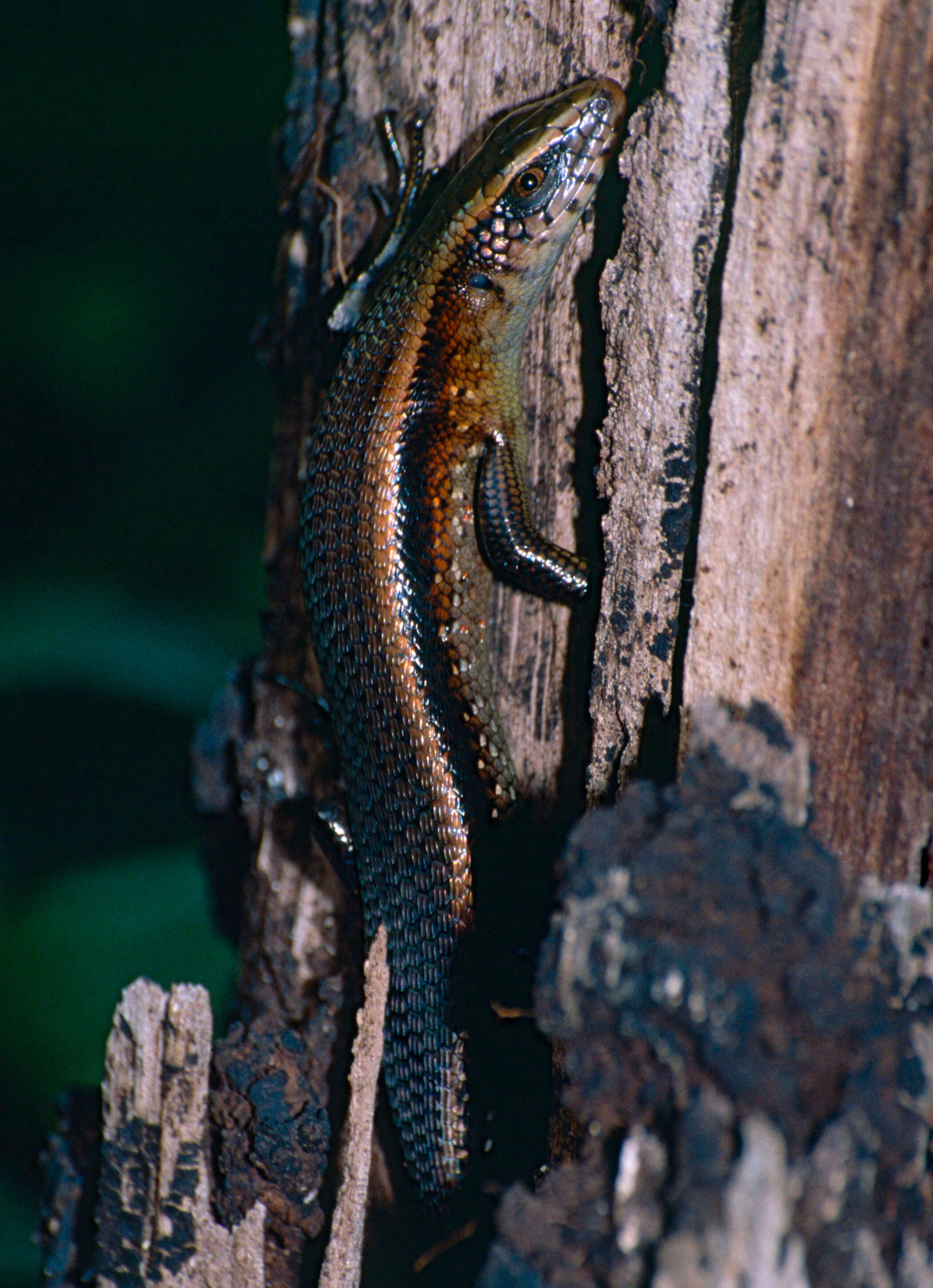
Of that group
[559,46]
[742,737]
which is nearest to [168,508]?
[559,46]

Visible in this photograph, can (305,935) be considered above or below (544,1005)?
below

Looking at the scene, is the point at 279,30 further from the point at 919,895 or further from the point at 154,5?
the point at 919,895

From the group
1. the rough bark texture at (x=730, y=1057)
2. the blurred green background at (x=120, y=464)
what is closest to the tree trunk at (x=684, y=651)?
the rough bark texture at (x=730, y=1057)

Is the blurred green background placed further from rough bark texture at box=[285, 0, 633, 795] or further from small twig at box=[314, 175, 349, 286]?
rough bark texture at box=[285, 0, 633, 795]

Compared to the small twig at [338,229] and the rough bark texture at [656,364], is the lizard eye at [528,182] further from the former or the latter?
the small twig at [338,229]

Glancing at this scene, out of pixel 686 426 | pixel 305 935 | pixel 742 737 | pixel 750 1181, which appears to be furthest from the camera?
pixel 305 935

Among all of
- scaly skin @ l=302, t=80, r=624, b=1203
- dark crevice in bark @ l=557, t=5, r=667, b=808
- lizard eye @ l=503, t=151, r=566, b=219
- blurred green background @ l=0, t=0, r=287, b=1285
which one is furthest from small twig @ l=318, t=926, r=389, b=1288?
lizard eye @ l=503, t=151, r=566, b=219

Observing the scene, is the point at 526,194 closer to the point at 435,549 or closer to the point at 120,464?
the point at 435,549

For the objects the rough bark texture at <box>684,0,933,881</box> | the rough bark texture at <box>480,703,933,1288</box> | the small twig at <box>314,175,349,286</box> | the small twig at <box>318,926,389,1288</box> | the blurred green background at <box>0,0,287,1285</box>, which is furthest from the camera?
the blurred green background at <box>0,0,287,1285</box>

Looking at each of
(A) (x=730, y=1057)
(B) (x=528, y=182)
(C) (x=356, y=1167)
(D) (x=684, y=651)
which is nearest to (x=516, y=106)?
(B) (x=528, y=182)
